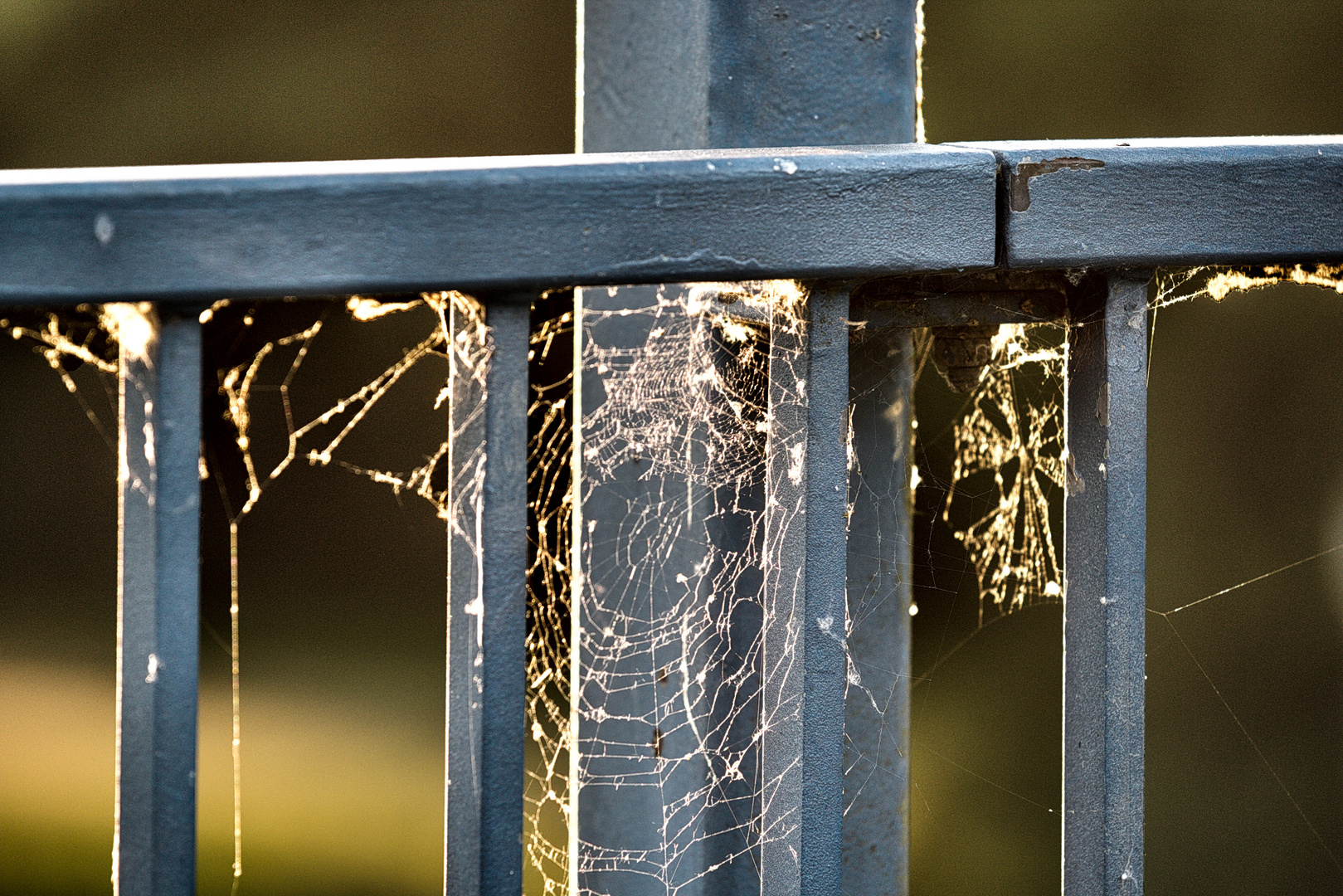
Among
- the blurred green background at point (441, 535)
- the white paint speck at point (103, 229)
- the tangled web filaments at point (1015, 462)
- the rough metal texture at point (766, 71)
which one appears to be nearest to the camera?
the white paint speck at point (103, 229)

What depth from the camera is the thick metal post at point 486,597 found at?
0.59 metres

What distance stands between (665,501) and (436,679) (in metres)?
1.85

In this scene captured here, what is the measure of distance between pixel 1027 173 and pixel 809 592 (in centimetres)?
29

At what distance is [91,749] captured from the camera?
2541mm

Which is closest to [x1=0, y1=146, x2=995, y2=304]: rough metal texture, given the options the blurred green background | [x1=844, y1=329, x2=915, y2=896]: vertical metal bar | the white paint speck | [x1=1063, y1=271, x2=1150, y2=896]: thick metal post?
the white paint speck

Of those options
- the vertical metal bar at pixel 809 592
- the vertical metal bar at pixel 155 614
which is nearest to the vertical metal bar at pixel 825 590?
the vertical metal bar at pixel 809 592

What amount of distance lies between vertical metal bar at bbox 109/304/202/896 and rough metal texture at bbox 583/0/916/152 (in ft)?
Result: 1.43

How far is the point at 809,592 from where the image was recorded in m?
0.65

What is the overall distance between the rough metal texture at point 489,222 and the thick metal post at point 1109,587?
4.8 inches

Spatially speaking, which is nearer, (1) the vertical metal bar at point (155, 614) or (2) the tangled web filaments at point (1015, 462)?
(1) the vertical metal bar at point (155, 614)

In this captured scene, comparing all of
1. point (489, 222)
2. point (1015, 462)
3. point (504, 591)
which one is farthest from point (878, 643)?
point (1015, 462)

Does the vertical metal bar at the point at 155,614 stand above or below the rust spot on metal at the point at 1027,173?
below

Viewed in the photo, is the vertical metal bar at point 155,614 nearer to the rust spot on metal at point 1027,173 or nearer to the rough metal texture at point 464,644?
the rough metal texture at point 464,644

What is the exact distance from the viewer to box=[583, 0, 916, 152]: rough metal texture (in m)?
0.81
